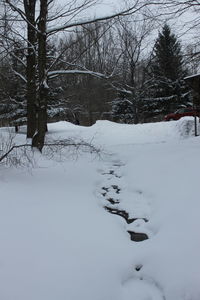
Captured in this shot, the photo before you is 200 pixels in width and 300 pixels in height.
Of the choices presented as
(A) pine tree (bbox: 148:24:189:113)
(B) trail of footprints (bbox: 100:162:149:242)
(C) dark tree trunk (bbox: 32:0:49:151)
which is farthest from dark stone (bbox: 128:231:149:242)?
(A) pine tree (bbox: 148:24:189:113)

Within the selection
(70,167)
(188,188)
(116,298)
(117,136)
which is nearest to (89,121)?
(117,136)

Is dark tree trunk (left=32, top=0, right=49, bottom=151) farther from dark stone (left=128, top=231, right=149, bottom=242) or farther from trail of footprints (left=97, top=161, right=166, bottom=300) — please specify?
dark stone (left=128, top=231, right=149, bottom=242)

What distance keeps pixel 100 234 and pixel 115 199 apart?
4.59ft

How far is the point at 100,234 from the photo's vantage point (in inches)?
133

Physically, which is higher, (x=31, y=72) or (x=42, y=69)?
(x=31, y=72)

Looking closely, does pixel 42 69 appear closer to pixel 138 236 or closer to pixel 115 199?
pixel 115 199

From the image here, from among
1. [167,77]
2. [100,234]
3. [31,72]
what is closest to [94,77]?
[31,72]

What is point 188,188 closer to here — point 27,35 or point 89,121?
point 27,35

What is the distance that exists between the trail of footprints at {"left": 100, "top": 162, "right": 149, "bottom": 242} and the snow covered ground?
0.05 feet

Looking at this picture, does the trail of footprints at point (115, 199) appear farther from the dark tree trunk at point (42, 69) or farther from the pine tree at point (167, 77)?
the pine tree at point (167, 77)

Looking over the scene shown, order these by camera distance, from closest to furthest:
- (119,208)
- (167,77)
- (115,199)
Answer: (119,208) → (115,199) → (167,77)

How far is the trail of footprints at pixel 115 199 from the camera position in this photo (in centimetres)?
342

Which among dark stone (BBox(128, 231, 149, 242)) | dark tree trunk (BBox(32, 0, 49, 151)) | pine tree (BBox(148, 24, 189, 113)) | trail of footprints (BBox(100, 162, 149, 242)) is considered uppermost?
pine tree (BBox(148, 24, 189, 113))

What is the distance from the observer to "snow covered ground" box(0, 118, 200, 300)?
7.96 ft
